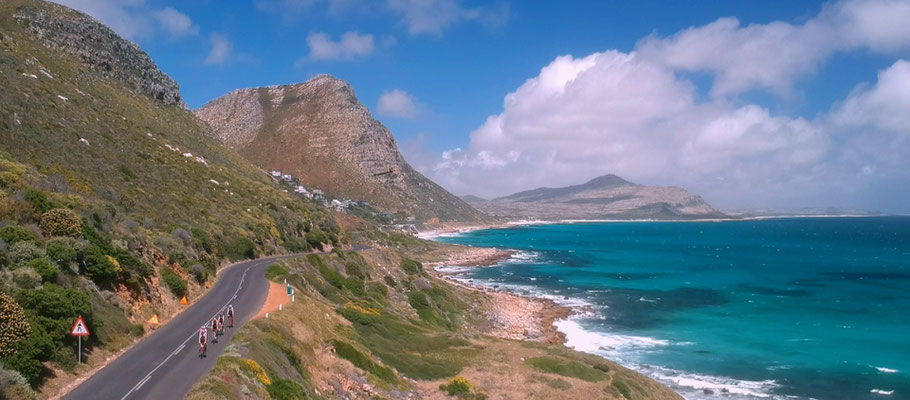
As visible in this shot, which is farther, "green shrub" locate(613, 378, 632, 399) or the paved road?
"green shrub" locate(613, 378, 632, 399)

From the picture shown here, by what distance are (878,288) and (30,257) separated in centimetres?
11276

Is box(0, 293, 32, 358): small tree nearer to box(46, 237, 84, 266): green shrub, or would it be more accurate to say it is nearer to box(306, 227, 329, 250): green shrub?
box(46, 237, 84, 266): green shrub

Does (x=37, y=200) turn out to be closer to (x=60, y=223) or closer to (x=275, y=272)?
(x=60, y=223)

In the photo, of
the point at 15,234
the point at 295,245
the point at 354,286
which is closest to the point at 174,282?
the point at 15,234

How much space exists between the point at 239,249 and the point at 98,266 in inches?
934

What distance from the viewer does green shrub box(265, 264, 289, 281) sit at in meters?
38.7

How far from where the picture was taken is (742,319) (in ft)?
215

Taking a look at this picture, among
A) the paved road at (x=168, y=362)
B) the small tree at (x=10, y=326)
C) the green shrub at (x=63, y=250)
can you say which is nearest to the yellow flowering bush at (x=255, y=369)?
the paved road at (x=168, y=362)

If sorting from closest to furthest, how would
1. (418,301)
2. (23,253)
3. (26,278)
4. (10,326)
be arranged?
(10,326) → (26,278) → (23,253) → (418,301)

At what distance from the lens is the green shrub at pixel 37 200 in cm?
2402

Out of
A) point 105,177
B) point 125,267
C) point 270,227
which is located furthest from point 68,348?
point 270,227

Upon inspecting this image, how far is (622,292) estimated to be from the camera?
274 ft

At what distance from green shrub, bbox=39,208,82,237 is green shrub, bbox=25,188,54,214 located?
708mm

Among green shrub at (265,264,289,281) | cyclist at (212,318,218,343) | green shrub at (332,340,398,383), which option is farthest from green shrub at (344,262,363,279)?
cyclist at (212,318,218,343)
